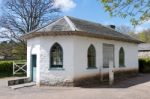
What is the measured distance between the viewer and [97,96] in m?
16.2

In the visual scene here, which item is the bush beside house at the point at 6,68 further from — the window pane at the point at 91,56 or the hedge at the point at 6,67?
the window pane at the point at 91,56

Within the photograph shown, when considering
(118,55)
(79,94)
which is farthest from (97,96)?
(118,55)

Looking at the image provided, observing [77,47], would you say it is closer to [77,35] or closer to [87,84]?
[77,35]

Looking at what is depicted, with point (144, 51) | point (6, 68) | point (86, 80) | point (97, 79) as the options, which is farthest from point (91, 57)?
point (144, 51)

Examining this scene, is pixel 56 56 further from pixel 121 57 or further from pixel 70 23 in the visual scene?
pixel 121 57

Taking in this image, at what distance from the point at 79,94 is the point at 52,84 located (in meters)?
4.30

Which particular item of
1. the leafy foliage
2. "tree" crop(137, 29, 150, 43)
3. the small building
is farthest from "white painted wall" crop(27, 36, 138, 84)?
"tree" crop(137, 29, 150, 43)

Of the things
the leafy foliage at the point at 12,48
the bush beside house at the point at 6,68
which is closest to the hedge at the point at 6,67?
the bush beside house at the point at 6,68

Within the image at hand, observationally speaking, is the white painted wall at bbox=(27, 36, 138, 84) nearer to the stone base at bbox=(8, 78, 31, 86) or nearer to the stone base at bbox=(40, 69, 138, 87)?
the stone base at bbox=(40, 69, 138, 87)

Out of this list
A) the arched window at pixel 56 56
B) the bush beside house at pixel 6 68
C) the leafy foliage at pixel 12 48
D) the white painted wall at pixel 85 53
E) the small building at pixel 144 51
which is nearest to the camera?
the white painted wall at pixel 85 53

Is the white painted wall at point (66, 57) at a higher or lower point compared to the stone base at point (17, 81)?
higher

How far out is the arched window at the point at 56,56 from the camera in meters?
21.1

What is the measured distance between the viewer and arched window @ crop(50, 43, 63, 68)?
2111 centimetres

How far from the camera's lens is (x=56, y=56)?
21.2 m
